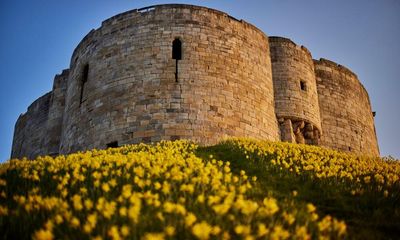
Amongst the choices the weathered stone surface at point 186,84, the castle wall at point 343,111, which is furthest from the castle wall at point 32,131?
the castle wall at point 343,111

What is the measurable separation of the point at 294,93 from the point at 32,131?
589 inches

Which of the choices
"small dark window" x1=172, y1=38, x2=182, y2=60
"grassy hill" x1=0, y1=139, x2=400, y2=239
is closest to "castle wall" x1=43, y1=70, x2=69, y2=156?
"small dark window" x1=172, y1=38, x2=182, y2=60

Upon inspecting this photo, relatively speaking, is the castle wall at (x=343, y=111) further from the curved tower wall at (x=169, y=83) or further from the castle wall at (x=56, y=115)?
the castle wall at (x=56, y=115)

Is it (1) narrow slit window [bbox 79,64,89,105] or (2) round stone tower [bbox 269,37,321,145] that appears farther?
(2) round stone tower [bbox 269,37,321,145]

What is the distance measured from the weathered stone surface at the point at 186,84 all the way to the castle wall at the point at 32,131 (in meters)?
5.06

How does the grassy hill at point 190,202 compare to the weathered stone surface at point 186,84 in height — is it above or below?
below

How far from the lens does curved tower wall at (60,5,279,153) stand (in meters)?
14.5

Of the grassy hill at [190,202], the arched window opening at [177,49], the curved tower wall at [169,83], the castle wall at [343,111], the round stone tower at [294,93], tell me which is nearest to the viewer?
the grassy hill at [190,202]

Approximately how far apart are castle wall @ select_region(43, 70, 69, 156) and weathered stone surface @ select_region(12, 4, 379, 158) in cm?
276

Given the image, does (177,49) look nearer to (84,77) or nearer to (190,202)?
(84,77)

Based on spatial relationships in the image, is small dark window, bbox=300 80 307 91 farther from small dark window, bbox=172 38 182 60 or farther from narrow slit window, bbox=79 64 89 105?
narrow slit window, bbox=79 64 89 105

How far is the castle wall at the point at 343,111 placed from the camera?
65.2 ft

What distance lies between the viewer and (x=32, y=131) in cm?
2338

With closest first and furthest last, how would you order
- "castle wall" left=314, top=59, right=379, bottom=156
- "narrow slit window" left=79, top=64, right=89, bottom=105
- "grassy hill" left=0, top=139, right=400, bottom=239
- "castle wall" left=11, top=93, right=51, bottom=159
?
1. "grassy hill" left=0, top=139, right=400, bottom=239
2. "narrow slit window" left=79, top=64, right=89, bottom=105
3. "castle wall" left=314, top=59, right=379, bottom=156
4. "castle wall" left=11, top=93, right=51, bottom=159
